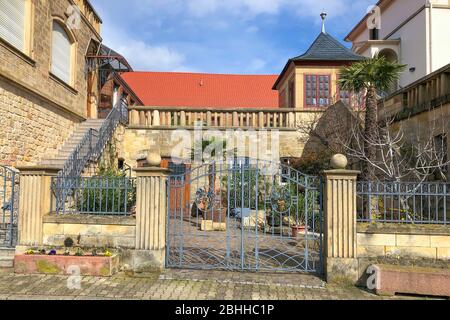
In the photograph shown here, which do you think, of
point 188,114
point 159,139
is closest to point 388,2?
point 188,114

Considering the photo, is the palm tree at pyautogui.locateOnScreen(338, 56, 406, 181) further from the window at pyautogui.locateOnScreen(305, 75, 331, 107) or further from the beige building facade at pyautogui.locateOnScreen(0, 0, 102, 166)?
the beige building facade at pyautogui.locateOnScreen(0, 0, 102, 166)

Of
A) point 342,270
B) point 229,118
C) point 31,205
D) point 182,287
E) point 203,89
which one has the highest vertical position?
point 203,89

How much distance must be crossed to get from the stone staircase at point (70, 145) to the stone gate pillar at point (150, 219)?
220 inches

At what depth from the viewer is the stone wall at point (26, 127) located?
973cm

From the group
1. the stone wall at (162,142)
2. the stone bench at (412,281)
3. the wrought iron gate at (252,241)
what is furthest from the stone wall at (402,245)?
the stone wall at (162,142)

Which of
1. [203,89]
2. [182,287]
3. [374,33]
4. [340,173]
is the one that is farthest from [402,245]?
[203,89]

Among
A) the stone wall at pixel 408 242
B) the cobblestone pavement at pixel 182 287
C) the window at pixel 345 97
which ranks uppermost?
the window at pixel 345 97

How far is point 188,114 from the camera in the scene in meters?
16.0

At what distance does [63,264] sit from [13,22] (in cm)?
745

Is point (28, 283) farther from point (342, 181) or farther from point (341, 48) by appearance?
point (341, 48)

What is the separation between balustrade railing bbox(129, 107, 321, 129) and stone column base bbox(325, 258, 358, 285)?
33.2ft

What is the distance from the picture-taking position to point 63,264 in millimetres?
6234

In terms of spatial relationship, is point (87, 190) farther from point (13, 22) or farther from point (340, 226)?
point (13, 22)

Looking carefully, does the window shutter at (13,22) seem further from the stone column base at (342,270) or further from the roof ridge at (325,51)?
the roof ridge at (325,51)
